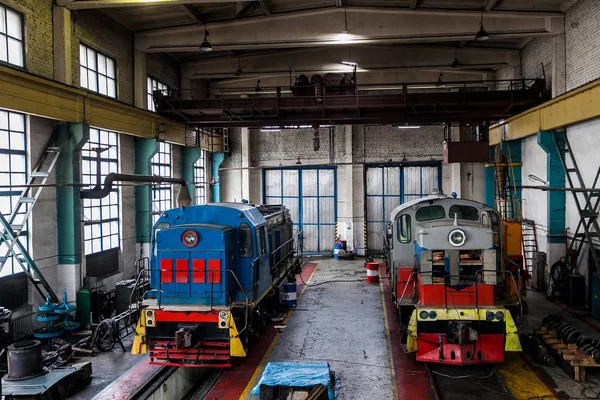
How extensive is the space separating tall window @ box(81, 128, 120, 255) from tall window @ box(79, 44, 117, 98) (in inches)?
48.5

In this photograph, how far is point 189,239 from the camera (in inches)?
345

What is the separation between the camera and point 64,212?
11930 mm

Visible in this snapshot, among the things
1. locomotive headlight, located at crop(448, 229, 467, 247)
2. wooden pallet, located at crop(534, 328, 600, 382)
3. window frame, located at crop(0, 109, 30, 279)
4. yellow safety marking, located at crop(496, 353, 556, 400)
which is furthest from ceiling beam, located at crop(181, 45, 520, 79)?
yellow safety marking, located at crop(496, 353, 556, 400)

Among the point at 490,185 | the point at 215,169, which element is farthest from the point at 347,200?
the point at 215,169

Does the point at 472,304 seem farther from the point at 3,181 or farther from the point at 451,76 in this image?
the point at 451,76

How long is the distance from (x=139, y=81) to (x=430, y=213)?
10.4 meters

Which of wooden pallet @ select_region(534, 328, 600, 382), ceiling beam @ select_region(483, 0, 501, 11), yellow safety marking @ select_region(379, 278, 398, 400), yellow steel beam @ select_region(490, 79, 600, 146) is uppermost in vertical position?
ceiling beam @ select_region(483, 0, 501, 11)

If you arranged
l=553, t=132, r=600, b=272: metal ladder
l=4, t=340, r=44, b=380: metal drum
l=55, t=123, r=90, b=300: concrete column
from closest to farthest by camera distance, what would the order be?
l=4, t=340, r=44, b=380: metal drum, l=55, t=123, r=90, b=300: concrete column, l=553, t=132, r=600, b=272: metal ladder

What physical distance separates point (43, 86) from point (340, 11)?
29.2 feet

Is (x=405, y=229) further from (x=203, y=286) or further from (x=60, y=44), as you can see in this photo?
(x=60, y=44)

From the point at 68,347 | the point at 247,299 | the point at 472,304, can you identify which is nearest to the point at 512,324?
the point at 472,304

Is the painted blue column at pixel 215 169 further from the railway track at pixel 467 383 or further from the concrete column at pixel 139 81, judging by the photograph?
the railway track at pixel 467 383

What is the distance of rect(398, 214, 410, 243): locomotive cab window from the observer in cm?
1080

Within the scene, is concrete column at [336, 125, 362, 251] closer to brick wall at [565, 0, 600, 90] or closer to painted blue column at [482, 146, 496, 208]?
painted blue column at [482, 146, 496, 208]
